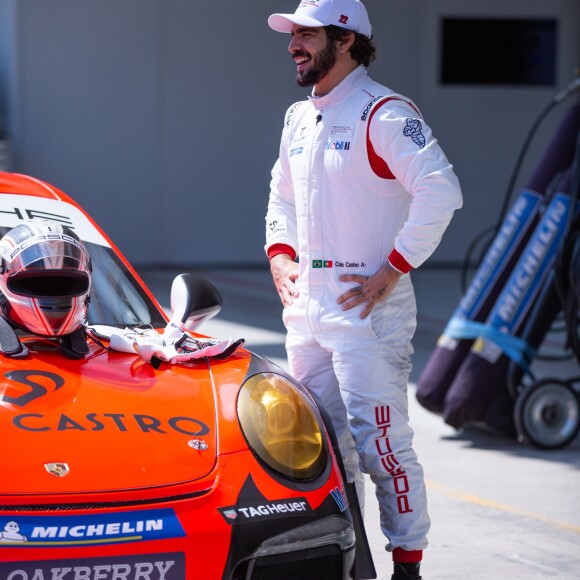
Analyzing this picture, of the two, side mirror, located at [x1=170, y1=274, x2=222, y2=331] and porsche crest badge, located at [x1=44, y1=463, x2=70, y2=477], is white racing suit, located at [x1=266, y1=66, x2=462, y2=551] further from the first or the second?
porsche crest badge, located at [x1=44, y1=463, x2=70, y2=477]

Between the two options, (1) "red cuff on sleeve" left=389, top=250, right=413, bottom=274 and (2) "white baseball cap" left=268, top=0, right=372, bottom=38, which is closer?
(1) "red cuff on sleeve" left=389, top=250, right=413, bottom=274

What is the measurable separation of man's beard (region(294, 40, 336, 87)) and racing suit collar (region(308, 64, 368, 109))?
0.19ft

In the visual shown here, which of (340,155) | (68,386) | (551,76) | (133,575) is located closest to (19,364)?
(68,386)

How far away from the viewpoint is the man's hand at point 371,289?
3.89 m

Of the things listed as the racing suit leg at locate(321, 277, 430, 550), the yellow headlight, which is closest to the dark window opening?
the racing suit leg at locate(321, 277, 430, 550)

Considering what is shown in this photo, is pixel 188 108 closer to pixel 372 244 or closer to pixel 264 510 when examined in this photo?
pixel 372 244

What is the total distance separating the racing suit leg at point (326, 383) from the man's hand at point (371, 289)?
0.27 metres

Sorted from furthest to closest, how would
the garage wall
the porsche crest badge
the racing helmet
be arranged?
the garage wall
the racing helmet
the porsche crest badge

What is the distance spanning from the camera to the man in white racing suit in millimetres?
3852

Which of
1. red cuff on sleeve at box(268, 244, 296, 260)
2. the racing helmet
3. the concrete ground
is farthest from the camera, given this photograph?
the concrete ground

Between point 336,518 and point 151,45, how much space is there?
1107cm

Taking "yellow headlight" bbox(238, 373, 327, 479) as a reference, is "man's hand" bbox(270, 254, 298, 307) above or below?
above

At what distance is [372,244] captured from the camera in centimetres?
399

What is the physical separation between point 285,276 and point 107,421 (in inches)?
42.9
